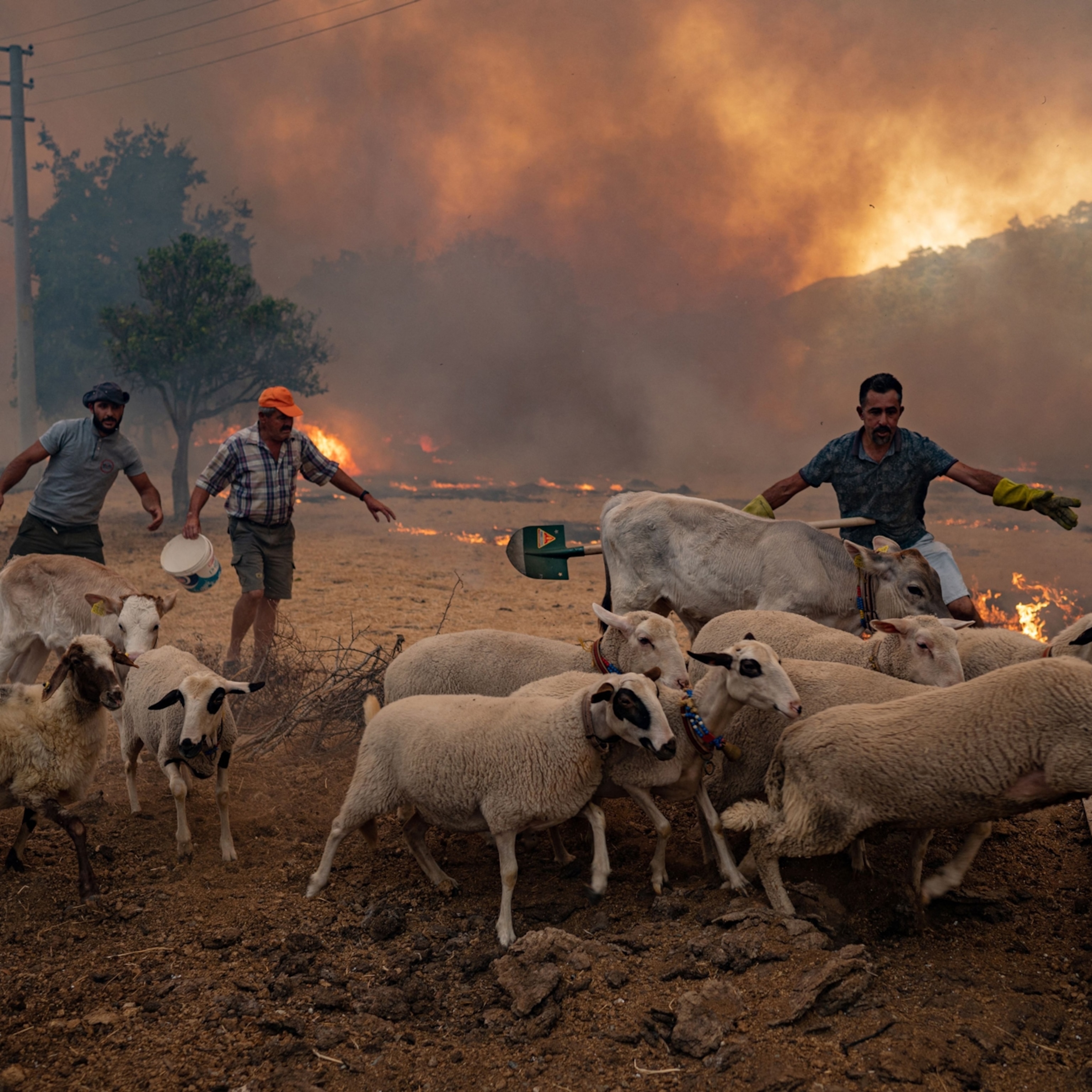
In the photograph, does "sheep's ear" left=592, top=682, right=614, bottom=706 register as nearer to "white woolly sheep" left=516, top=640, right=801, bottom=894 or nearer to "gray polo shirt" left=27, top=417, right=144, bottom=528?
"white woolly sheep" left=516, top=640, right=801, bottom=894

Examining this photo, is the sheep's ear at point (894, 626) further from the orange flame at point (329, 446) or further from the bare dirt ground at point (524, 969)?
the orange flame at point (329, 446)

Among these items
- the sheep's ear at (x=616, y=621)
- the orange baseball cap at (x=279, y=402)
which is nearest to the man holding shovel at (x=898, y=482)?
the sheep's ear at (x=616, y=621)

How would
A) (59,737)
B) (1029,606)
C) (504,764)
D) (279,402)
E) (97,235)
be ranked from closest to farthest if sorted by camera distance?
(504,764) → (59,737) → (279,402) → (1029,606) → (97,235)

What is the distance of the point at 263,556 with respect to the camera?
809 cm

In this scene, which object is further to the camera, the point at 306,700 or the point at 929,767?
the point at 306,700

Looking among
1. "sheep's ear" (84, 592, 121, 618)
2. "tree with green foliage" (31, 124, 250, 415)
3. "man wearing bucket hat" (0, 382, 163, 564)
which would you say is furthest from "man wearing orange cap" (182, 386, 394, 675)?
"tree with green foliage" (31, 124, 250, 415)

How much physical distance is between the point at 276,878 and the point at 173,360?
20014 millimetres

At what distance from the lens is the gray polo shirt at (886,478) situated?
6758 mm

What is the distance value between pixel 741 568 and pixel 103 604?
4.85 metres

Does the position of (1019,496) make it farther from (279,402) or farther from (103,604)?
(103,604)

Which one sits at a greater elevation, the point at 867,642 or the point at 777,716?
the point at 867,642

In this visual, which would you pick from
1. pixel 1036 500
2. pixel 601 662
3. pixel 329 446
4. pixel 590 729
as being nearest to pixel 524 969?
pixel 590 729

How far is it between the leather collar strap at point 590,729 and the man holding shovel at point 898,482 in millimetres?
2987

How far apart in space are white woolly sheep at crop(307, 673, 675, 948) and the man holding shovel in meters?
3.05
